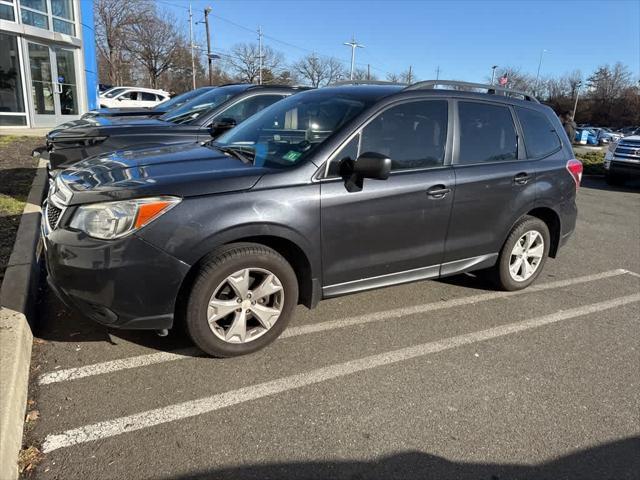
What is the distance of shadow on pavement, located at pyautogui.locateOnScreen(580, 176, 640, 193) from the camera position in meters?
13.0

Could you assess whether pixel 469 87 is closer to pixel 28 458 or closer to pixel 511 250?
pixel 511 250

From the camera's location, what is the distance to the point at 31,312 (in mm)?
3617

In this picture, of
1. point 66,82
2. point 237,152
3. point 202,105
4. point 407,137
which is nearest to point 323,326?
point 237,152

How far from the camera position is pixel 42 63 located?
18125 mm

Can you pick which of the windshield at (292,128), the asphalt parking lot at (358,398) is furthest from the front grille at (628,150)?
the windshield at (292,128)

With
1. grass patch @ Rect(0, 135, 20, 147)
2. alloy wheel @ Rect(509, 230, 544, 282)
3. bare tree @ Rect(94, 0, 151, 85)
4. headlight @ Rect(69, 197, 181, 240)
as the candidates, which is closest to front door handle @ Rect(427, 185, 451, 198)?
alloy wheel @ Rect(509, 230, 544, 282)

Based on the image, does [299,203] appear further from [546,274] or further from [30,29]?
[30,29]

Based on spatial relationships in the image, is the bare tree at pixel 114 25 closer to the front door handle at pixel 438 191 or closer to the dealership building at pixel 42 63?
the dealership building at pixel 42 63

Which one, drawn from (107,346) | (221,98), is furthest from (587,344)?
(221,98)

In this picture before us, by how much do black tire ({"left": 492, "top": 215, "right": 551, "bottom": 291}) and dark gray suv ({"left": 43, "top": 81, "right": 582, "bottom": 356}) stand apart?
15 mm

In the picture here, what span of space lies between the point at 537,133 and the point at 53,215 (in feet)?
13.8

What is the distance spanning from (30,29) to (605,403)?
19941 mm

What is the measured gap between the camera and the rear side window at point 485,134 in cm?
411

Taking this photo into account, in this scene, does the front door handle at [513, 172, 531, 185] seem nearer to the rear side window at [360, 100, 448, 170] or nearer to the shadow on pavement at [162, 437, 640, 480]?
the rear side window at [360, 100, 448, 170]
